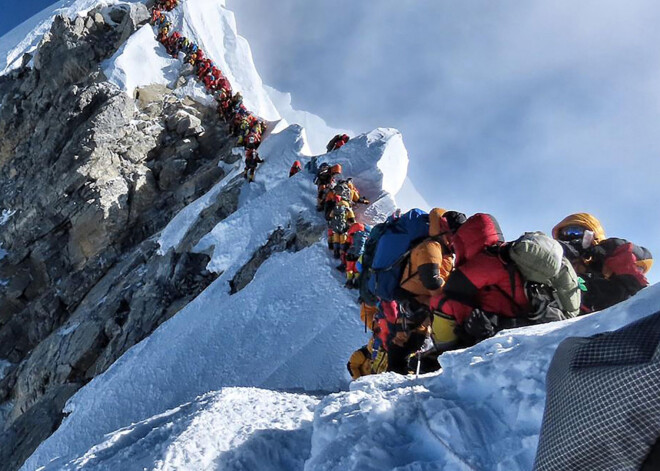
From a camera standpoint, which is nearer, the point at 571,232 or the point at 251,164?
the point at 571,232

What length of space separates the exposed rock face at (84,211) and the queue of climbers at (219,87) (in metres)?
0.91

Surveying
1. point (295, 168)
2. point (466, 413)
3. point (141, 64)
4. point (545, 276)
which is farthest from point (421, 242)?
point (141, 64)

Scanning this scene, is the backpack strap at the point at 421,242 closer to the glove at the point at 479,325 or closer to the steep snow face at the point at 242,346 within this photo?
the glove at the point at 479,325

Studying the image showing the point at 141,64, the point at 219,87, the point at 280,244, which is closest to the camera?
the point at 280,244

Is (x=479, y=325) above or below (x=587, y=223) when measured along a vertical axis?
below

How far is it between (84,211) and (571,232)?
60.4 feet

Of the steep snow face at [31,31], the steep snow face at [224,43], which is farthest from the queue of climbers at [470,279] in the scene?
the steep snow face at [31,31]

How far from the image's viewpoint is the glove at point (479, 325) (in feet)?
12.2

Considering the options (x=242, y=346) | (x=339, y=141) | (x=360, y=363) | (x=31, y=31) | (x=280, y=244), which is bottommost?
(x=360, y=363)

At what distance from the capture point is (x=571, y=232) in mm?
5352

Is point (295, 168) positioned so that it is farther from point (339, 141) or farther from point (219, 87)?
point (219, 87)

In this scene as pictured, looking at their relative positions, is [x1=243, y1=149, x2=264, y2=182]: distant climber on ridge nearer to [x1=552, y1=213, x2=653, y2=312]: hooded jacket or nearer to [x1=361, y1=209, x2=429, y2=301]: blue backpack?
[x1=361, y1=209, x2=429, y2=301]: blue backpack

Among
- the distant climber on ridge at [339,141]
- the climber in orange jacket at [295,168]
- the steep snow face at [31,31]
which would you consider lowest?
the climber in orange jacket at [295,168]

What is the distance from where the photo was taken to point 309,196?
11836 millimetres
